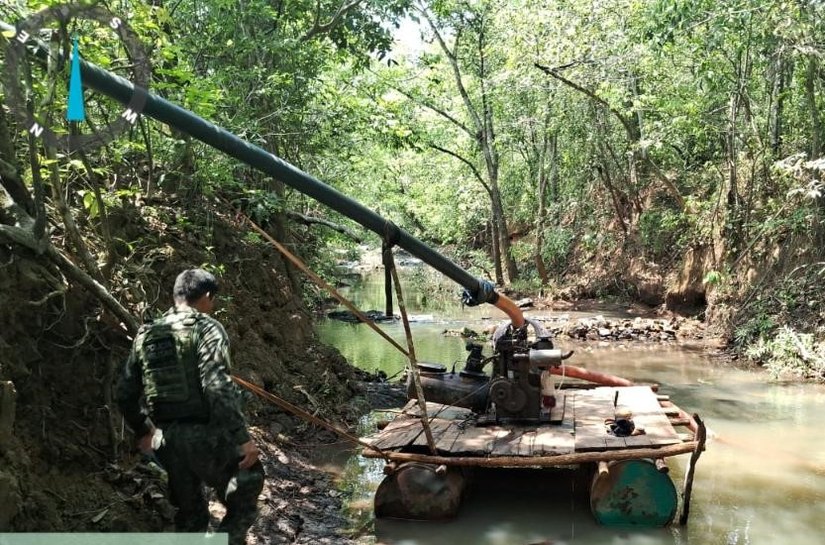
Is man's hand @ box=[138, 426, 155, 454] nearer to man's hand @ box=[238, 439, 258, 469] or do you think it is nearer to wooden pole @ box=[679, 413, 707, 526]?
man's hand @ box=[238, 439, 258, 469]

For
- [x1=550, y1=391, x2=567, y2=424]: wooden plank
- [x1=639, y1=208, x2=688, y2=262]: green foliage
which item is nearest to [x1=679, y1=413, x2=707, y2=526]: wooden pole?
[x1=550, y1=391, x2=567, y2=424]: wooden plank

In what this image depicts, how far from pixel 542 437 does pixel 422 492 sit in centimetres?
124

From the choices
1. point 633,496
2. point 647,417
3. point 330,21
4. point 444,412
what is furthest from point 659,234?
point 633,496

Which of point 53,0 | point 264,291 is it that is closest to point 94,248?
point 53,0

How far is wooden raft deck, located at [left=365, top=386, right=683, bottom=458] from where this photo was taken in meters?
6.23

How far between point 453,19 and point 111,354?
20653 mm

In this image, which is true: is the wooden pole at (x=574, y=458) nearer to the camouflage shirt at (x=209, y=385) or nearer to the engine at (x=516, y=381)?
the engine at (x=516, y=381)

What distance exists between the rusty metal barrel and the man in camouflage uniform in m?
2.44

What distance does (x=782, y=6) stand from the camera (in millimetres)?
11578

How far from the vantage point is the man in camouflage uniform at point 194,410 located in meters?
3.92

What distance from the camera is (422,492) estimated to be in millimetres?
6301

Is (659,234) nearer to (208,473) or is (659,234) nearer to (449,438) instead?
(449,438)

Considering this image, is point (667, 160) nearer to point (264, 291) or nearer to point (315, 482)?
point (264, 291)

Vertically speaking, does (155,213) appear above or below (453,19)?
below
